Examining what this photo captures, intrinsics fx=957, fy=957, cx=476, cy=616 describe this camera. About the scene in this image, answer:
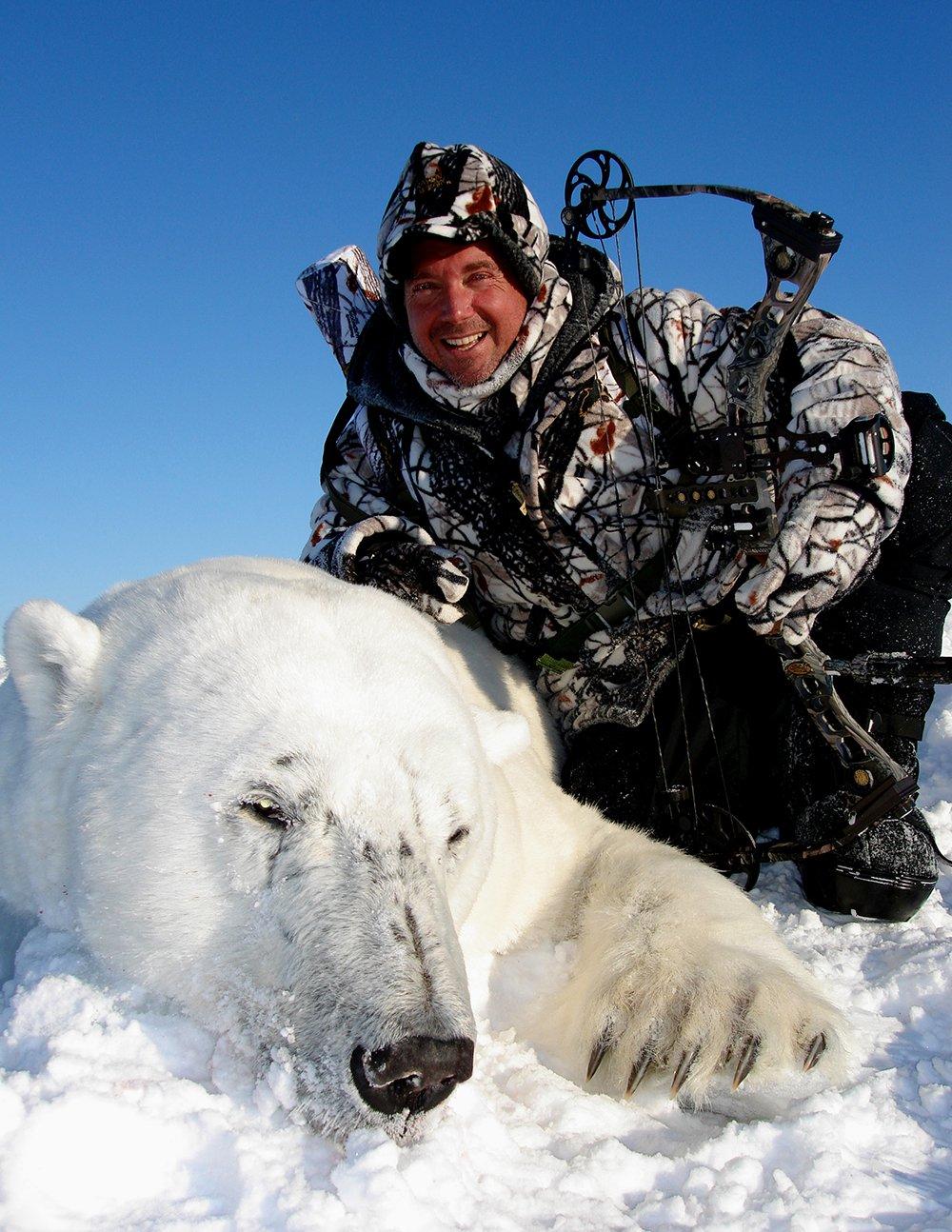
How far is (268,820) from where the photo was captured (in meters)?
1.81

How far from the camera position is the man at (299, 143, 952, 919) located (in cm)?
334

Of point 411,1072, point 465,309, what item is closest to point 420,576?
point 465,309

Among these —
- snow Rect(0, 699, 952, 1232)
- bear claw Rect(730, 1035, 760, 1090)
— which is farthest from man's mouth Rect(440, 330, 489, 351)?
bear claw Rect(730, 1035, 760, 1090)

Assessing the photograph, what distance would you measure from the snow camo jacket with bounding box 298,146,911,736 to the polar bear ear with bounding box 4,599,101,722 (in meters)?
1.40

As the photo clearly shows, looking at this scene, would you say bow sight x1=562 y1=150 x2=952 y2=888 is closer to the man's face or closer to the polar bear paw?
the man's face

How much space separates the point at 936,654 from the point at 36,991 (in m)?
3.05

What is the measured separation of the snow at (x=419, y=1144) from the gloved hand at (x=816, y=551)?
1.37m

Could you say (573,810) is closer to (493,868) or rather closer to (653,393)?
(493,868)

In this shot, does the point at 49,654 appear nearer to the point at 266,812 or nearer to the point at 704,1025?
the point at 266,812

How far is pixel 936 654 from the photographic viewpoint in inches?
136

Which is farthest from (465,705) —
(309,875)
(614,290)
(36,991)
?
(614,290)

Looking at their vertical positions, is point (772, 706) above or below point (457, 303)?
below

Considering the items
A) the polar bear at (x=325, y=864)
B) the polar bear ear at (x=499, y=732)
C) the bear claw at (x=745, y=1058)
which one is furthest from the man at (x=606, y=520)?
the bear claw at (x=745, y=1058)

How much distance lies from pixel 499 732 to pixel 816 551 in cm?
121
